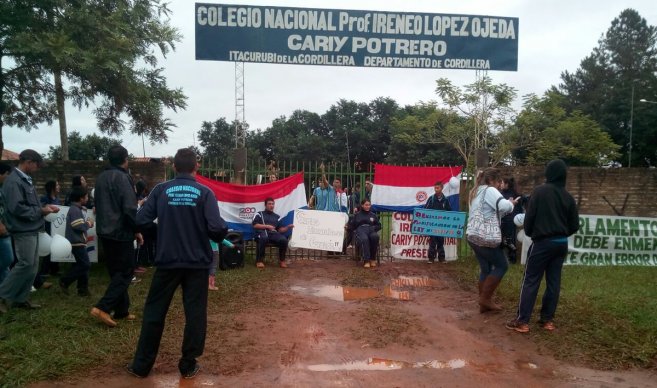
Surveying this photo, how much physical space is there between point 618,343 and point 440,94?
24.5 metres

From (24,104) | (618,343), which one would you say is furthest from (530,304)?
(24,104)

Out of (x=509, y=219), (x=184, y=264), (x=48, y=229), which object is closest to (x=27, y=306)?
(x=48, y=229)

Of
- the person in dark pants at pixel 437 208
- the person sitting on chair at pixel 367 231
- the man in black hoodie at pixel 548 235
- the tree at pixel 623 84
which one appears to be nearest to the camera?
the man in black hoodie at pixel 548 235

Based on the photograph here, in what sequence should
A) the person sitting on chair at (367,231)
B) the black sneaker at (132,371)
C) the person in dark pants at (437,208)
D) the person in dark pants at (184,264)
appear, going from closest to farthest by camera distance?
the person in dark pants at (184,264)
the black sneaker at (132,371)
the person sitting on chair at (367,231)
the person in dark pants at (437,208)

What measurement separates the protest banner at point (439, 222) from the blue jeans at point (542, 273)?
4386mm

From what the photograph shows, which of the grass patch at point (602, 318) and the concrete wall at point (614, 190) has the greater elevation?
the concrete wall at point (614, 190)

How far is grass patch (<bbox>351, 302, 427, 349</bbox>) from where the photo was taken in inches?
214

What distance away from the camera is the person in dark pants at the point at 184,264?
13.8 feet

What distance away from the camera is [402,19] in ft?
35.6

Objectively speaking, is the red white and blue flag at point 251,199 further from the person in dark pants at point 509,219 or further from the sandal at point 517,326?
the sandal at point 517,326

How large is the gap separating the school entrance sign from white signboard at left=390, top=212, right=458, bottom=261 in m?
3.27

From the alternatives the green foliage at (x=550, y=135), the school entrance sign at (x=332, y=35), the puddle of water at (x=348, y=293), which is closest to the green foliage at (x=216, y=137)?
the green foliage at (x=550, y=135)

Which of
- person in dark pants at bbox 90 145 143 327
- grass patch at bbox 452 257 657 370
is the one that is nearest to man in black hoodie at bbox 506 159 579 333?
grass patch at bbox 452 257 657 370

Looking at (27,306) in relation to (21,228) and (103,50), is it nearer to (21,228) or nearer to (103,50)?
(21,228)
